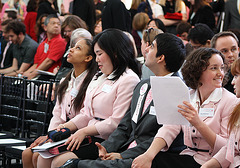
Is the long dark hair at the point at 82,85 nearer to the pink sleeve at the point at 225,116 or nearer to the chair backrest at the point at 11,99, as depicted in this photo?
the chair backrest at the point at 11,99

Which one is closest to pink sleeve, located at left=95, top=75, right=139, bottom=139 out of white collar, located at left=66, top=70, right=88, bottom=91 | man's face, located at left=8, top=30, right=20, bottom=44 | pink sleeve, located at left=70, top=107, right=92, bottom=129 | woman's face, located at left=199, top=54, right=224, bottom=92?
pink sleeve, located at left=70, top=107, right=92, bottom=129

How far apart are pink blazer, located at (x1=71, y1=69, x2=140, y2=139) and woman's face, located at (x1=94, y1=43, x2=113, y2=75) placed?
0.29ft

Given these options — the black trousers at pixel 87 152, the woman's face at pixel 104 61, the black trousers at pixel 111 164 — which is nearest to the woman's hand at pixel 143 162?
the black trousers at pixel 111 164

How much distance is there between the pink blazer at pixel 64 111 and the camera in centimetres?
394

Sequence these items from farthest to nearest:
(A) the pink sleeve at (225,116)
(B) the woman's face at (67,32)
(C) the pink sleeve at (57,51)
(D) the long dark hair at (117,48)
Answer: (C) the pink sleeve at (57,51) < (B) the woman's face at (67,32) < (D) the long dark hair at (117,48) < (A) the pink sleeve at (225,116)

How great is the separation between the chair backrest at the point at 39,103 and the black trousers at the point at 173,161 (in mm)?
1681

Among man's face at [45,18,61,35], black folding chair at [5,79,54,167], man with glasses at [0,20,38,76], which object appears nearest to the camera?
black folding chair at [5,79,54,167]

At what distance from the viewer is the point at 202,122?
2580 mm

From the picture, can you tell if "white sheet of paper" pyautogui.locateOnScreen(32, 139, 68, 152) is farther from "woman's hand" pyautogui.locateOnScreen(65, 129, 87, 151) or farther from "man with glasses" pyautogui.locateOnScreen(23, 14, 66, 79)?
"man with glasses" pyautogui.locateOnScreen(23, 14, 66, 79)

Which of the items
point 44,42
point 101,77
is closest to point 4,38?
point 44,42

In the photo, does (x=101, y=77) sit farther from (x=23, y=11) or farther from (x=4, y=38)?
(x=23, y=11)

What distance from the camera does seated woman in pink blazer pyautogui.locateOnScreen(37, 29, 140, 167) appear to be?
338 centimetres

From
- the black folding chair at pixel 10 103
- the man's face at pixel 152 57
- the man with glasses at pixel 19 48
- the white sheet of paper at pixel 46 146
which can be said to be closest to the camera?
the man's face at pixel 152 57

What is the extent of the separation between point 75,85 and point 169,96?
5.14 feet
